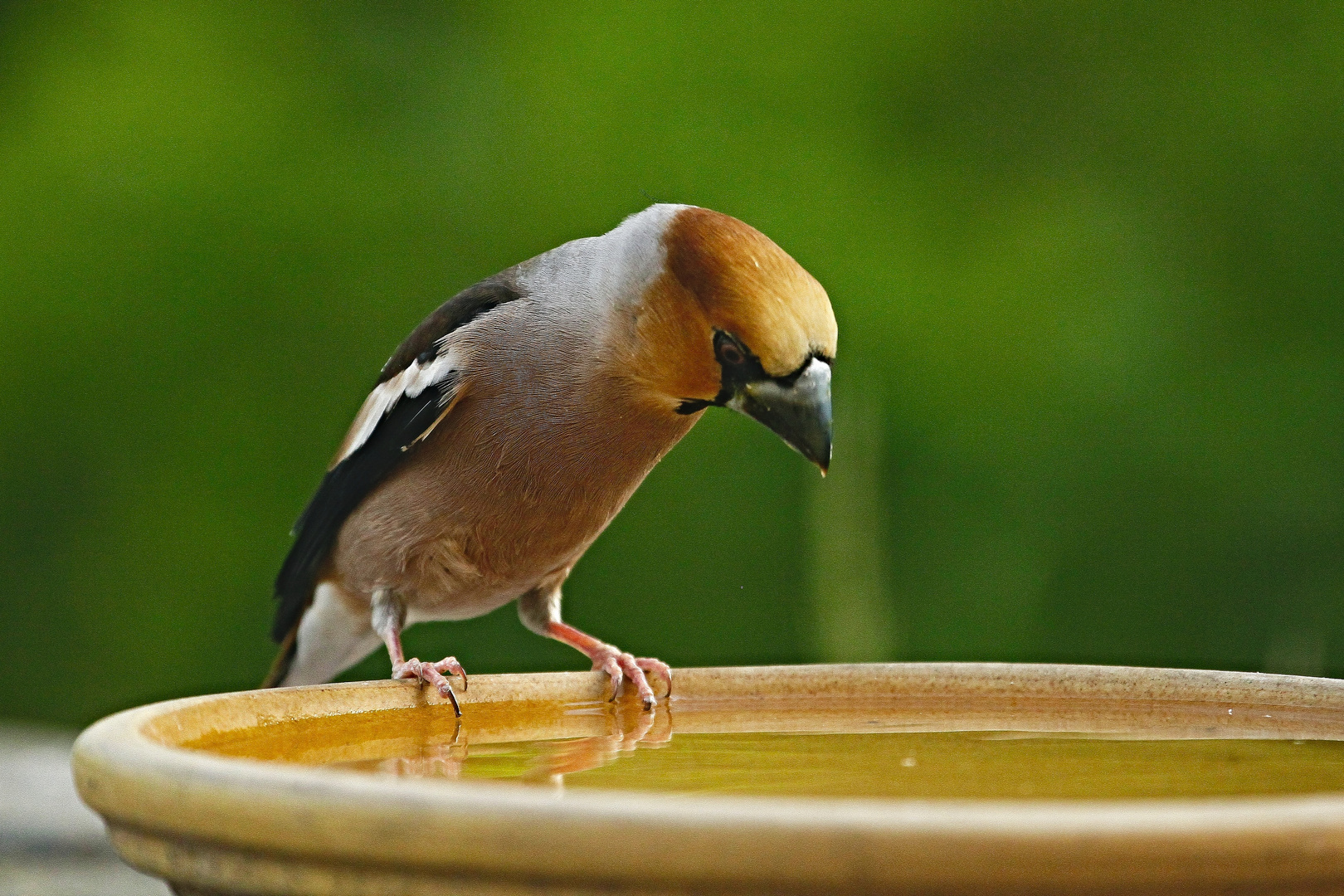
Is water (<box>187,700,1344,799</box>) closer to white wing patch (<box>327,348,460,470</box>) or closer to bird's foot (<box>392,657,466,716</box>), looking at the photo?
bird's foot (<box>392,657,466,716</box>)

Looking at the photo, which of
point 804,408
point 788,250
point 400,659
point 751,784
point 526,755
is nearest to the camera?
point 751,784

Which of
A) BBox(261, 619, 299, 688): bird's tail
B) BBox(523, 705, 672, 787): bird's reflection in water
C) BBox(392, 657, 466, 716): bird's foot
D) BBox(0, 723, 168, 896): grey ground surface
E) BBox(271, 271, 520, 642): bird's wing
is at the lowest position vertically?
BBox(0, 723, 168, 896): grey ground surface

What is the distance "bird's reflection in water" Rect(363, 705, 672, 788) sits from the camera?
1425 millimetres

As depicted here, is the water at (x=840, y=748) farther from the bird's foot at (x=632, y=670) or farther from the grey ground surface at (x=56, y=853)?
the grey ground surface at (x=56, y=853)

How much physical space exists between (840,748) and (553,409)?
0.78 metres

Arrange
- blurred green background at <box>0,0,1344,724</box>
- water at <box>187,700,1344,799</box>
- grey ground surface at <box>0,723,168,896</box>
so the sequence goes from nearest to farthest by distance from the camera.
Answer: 1. water at <box>187,700,1344,799</box>
2. grey ground surface at <box>0,723,168,896</box>
3. blurred green background at <box>0,0,1344,724</box>

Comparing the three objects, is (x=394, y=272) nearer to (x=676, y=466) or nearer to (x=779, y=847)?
(x=676, y=466)

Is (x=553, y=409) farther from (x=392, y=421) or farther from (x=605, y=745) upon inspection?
(x=605, y=745)

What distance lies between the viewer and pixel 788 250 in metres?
4.40

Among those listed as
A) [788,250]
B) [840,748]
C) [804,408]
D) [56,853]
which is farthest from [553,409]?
[56,853]

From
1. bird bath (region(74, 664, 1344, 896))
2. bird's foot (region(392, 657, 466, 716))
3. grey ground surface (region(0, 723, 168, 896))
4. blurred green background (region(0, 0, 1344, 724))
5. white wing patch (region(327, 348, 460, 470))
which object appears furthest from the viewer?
blurred green background (region(0, 0, 1344, 724))

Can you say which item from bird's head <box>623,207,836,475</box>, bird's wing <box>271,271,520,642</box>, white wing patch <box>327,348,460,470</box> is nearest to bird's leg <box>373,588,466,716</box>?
bird's wing <box>271,271,520,642</box>

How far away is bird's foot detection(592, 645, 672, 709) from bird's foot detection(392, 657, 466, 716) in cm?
23

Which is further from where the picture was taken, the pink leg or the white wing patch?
the white wing patch
